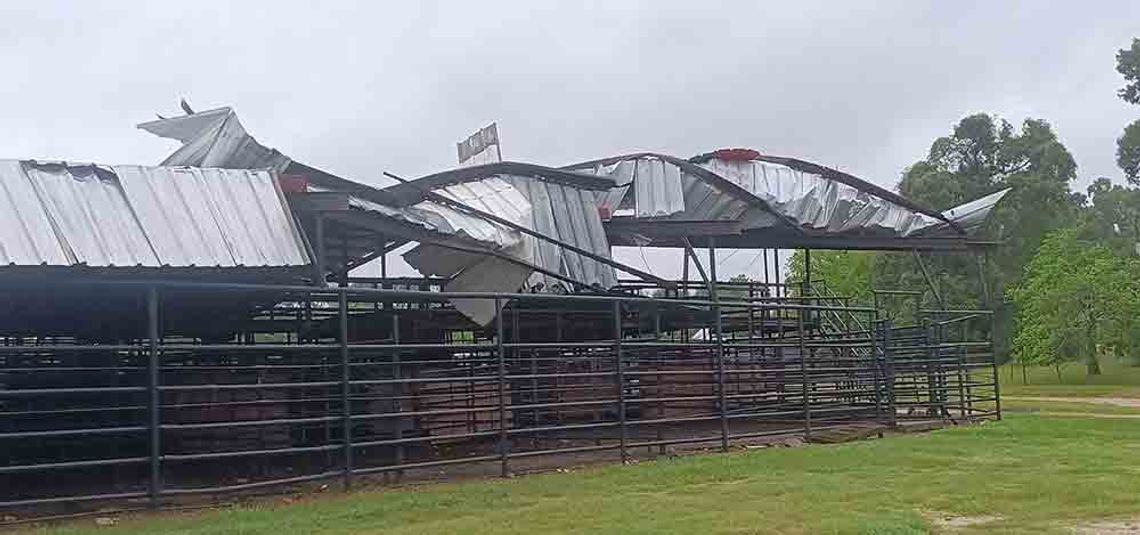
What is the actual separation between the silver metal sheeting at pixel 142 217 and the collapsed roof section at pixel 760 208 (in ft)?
25.9

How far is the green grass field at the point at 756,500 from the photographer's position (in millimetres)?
8477

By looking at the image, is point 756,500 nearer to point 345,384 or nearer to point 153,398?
point 345,384

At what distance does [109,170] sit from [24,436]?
432cm

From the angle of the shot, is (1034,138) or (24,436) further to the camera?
(1034,138)

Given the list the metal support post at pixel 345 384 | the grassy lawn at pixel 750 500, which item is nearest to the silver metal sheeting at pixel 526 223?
the metal support post at pixel 345 384

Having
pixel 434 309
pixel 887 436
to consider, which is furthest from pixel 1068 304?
pixel 434 309

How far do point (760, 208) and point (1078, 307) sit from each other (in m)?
29.7

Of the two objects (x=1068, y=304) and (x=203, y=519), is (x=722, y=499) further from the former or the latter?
(x=1068, y=304)

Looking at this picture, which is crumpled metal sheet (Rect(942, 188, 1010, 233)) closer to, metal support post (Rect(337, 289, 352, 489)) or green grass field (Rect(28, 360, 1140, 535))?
green grass field (Rect(28, 360, 1140, 535))

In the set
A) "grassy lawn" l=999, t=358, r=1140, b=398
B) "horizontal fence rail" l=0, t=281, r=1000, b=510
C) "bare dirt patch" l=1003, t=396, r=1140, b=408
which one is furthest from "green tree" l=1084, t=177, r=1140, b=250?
"horizontal fence rail" l=0, t=281, r=1000, b=510

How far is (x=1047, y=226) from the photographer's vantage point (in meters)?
55.5

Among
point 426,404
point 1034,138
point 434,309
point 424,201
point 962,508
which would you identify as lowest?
point 962,508

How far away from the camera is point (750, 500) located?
970 cm

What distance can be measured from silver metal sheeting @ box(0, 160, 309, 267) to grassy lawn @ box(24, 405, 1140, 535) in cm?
284
